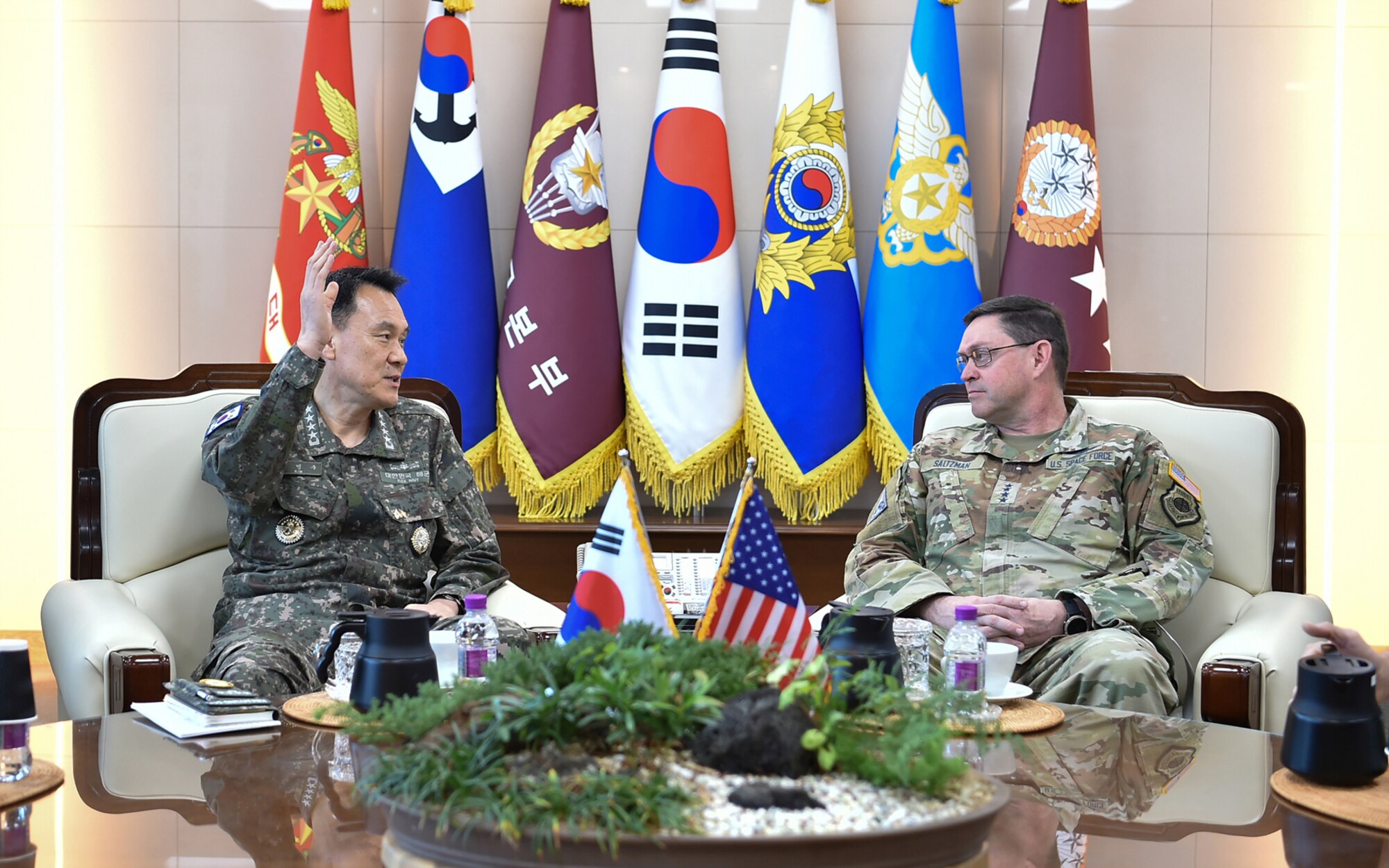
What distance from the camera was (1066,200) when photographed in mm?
3939

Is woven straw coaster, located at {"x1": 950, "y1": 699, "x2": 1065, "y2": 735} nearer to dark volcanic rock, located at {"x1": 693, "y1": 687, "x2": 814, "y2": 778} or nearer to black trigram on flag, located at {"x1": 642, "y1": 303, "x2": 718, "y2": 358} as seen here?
dark volcanic rock, located at {"x1": 693, "y1": 687, "x2": 814, "y2": 778}

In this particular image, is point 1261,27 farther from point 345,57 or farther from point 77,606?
point 77,606

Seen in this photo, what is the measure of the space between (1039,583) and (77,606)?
1959mm

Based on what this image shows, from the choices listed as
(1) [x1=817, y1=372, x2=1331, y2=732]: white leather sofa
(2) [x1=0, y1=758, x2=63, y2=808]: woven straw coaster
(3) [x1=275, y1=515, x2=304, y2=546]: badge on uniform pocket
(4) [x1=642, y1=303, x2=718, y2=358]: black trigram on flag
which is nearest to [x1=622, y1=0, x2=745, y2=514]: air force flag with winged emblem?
(4) [x1=642, y1=303, x2=718, y2=358]: black trigram on flag

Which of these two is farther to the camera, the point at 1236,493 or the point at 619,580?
the point at 1236,493

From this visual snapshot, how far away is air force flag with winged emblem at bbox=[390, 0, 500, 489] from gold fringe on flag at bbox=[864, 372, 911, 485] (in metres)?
1.20

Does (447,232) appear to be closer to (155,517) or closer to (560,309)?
(560,309)

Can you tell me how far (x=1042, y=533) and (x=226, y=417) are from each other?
1797mm

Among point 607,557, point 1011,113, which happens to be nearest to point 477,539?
point 607,557

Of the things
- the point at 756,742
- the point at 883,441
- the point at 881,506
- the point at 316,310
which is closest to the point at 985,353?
the point at 881,506

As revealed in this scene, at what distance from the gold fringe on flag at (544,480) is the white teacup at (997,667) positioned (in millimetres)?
2194

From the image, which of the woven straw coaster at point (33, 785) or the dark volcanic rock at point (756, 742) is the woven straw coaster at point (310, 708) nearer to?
the woven straw coaster at point (33, 785)

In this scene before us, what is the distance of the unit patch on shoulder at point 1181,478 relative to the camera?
279 cm

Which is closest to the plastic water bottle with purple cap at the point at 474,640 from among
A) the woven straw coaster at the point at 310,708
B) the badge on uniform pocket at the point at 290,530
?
the woven straw coaster at the point at 310,708
